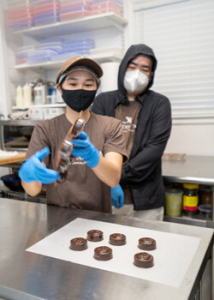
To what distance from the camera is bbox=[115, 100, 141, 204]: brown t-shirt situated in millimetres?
1912

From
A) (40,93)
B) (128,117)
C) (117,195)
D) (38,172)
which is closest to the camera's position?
(38,172)

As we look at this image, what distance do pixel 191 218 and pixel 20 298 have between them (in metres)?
1.66

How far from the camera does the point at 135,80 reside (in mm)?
1878

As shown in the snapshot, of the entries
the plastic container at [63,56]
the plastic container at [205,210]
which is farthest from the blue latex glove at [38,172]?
the plastic container at [63,56]

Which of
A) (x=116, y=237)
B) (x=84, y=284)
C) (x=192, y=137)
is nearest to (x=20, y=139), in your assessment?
(x=192, y=137)

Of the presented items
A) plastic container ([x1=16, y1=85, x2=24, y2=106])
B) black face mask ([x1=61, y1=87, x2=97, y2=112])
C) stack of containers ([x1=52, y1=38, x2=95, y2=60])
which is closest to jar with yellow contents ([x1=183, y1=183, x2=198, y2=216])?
black face mask ([x1=61, y1=87, x2=97, y2=112])

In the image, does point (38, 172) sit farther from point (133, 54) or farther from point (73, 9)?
point (73, 9)

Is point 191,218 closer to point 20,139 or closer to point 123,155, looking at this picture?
point 123,155

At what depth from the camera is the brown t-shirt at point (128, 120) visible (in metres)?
1.91

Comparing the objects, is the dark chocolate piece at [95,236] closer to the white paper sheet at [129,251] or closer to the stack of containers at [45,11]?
the white paper sheet at [129,251]

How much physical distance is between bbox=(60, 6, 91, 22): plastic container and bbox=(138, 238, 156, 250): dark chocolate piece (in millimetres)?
2440

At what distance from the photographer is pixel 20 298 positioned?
0.75 metres

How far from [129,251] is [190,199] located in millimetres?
1321

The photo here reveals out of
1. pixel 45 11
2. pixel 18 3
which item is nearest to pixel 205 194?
pixel 45 11
